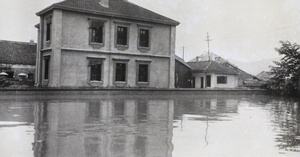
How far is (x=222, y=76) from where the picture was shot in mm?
44312

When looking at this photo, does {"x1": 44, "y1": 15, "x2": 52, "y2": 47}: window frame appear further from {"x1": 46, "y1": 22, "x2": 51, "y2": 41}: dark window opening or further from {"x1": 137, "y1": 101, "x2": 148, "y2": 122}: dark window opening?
{"x1": 137, "y1": 101, "x2": 148, "y2": 122}: dark window opening

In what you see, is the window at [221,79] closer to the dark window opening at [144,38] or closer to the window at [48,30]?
the dark window opening at [144,38]

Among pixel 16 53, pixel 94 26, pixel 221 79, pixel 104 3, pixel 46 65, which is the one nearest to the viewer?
pixel 94 26

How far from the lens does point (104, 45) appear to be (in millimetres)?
28078

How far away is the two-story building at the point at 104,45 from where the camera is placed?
2638 centimetres

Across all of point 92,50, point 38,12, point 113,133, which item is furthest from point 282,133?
point 38,12

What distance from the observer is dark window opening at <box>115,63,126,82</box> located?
1136 inches

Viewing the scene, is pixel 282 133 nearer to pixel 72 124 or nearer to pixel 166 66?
pixel 72 124

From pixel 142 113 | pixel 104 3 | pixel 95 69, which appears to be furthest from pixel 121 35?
pixel 142 113

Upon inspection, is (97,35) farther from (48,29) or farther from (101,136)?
(101,136)

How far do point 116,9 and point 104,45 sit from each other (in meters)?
3.29

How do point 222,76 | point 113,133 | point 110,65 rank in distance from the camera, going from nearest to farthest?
point 113,133
point 110,65
point 222,76

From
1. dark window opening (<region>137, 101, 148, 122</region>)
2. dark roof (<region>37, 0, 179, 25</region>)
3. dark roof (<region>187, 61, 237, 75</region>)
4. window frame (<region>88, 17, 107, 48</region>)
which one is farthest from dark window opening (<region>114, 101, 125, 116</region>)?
dark roof (<region>187, 61, 237, 75</region>)

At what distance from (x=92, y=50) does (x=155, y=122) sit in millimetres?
17208
